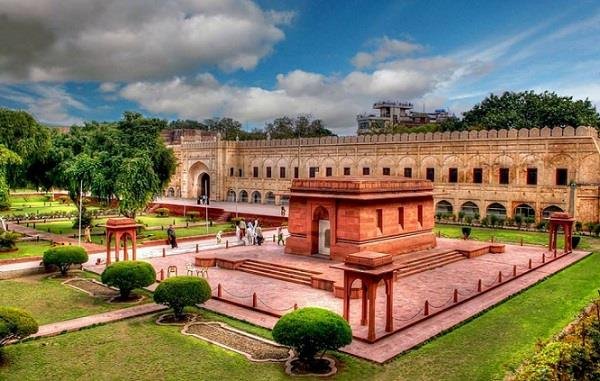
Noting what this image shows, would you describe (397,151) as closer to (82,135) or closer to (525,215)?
(525,215)

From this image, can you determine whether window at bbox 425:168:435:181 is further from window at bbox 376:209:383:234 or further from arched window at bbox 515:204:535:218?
window at bbox 376:209:383:234

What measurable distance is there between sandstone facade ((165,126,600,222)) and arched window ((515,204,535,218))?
6 centimetres

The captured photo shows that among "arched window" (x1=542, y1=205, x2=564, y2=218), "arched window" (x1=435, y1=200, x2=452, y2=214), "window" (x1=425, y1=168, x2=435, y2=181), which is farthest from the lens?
"window" (x1=425, y1=168, x2=435, y2=181)

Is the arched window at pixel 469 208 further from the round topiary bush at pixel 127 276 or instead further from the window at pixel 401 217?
the round topiary bush at pixel 127 276

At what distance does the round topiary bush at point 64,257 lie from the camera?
15.9 meters

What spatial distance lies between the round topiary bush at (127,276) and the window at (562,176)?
80.7 feet

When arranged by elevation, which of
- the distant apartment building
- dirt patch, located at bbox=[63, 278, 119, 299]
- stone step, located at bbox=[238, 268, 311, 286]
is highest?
the distant apartment building

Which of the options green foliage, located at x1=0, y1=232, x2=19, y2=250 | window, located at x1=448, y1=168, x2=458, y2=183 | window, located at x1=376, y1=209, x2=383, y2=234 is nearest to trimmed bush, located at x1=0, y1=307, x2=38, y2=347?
window, located at x1=376, y1=209, x2=383, y2=234

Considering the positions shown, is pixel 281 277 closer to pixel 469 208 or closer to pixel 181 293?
pixel 181 293

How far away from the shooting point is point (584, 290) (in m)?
14.7

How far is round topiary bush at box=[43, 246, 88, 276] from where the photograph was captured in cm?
1587

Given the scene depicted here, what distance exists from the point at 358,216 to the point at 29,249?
45.1ft

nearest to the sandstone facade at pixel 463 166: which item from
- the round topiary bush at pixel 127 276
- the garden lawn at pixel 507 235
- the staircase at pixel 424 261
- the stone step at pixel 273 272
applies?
the garden lawn at pixel 507 235

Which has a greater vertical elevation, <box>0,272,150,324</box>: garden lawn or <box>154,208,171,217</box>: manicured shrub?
<box>154,208,171,217</box>: manicured shrub
